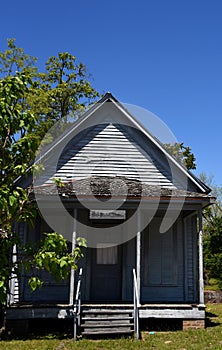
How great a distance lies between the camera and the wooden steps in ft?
31.1

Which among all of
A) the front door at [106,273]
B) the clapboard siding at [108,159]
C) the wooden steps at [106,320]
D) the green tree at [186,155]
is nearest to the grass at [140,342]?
the wooden steps at [106,320]

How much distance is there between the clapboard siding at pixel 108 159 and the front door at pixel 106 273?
259 centimetres

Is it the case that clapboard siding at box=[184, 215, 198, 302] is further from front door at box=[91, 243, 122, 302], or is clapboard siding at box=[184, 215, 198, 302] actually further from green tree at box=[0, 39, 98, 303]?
green tree at box=[0, 39, 98, 303]

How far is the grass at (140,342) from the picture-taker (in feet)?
27.8

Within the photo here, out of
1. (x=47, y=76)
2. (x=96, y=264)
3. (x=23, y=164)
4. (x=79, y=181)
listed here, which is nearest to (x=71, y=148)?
(x=79, y=181)

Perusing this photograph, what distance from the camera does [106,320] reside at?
32.1ft

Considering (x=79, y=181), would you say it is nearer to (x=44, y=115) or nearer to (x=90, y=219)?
(x=90, y=219)

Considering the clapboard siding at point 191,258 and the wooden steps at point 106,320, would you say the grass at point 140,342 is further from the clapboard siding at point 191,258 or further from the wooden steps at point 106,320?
the clapboard siding at point 191,258

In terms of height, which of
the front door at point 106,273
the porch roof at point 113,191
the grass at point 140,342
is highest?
the porch roof at point 113,191

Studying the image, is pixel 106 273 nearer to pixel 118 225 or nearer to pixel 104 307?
pixel 118 225

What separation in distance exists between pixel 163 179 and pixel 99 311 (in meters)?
5.04

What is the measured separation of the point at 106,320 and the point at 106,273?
2.52 m

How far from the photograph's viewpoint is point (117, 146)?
43.9 feet

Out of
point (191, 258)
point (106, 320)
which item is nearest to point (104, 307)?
point (106, 320)
